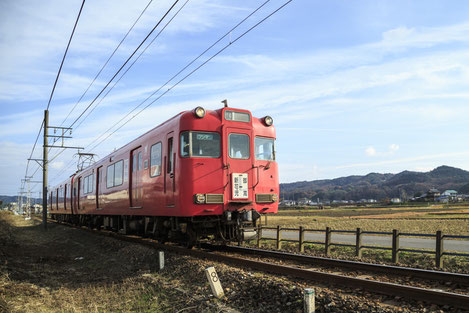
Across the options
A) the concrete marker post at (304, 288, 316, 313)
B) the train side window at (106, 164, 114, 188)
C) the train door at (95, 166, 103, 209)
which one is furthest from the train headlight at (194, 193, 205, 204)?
the train door at (95, 166, 103, 209)

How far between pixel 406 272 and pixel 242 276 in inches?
134

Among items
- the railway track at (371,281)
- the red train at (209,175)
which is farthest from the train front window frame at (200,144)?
the railway track at (371,281)

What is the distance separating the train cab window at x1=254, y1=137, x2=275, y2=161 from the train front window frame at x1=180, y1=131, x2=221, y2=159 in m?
1.32

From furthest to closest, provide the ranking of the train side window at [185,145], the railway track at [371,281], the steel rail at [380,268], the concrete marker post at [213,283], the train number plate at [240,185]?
the train number plate at [240,185], the train side window at [185,145], the steel rail at [380,268], the concrete marker post at [213,283], the railway track at [371,281]

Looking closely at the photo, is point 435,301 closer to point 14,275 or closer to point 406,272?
point 406,272

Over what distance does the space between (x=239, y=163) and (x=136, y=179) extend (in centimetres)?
460

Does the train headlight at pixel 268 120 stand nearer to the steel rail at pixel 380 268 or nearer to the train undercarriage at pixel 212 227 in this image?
the train undercarriage at pixel 212 227

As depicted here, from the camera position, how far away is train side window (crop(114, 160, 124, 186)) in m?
15.9

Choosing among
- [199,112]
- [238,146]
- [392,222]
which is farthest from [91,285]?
[392,222]

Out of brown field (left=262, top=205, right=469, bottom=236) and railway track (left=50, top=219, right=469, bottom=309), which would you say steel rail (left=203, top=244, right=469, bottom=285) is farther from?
brown field (left=262, top=205, right=469, bottom=236)

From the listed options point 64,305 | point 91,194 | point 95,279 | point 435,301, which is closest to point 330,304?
point 435,301

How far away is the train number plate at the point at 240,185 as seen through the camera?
10898 millimetres

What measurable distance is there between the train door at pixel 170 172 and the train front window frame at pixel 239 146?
62.6 inches

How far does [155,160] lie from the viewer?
40.4 feet
